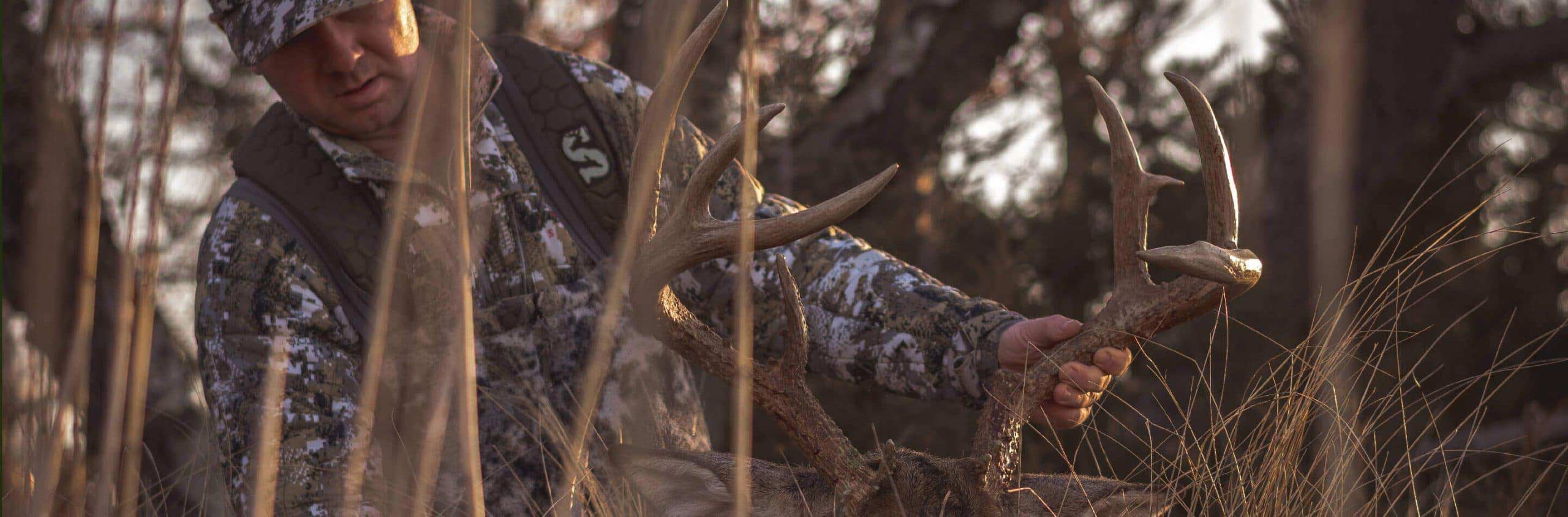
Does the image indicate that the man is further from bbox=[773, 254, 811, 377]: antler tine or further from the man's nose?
bbox=[773, 254, 811, 377]: antler tine

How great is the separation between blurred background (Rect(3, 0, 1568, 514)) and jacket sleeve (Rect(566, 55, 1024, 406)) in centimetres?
144

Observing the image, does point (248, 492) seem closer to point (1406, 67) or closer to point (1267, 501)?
point (1267, 501)

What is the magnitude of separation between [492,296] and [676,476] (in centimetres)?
109

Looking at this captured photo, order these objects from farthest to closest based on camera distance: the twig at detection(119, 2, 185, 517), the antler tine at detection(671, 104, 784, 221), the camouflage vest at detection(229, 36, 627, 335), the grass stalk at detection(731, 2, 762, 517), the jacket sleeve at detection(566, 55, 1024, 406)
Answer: the camouflage vest at detection(229, 36, 627, 335), the jacket sleeve at detection(566, 55, 1024, 406), the antler tine at detection(671, 104, 784, 221), the grass stalk at detection(731, 2, 762, 517), the twig at detection(119, 2, 185, 517)

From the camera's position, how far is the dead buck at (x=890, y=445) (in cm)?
220

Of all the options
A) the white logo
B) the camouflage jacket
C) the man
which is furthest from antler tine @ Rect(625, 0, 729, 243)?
the white logo

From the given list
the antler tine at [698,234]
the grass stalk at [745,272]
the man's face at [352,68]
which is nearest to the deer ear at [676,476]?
the grass stalk at [745,272]

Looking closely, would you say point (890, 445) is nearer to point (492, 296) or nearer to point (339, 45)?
point (492, 296)

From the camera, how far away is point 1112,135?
2.28 metres

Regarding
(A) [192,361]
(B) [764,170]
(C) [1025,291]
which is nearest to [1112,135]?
(A) [192,361]

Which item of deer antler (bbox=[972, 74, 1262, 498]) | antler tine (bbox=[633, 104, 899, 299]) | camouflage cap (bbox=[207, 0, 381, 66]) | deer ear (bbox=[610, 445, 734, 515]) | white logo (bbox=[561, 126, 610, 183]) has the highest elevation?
camouflage cap (bbox=[207, 0, 381, 66])

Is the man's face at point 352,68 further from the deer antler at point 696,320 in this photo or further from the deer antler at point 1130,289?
the deer antler at point 1130,289

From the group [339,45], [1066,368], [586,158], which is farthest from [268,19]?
[1066,368]

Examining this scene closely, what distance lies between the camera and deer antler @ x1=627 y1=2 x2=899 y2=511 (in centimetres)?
216
